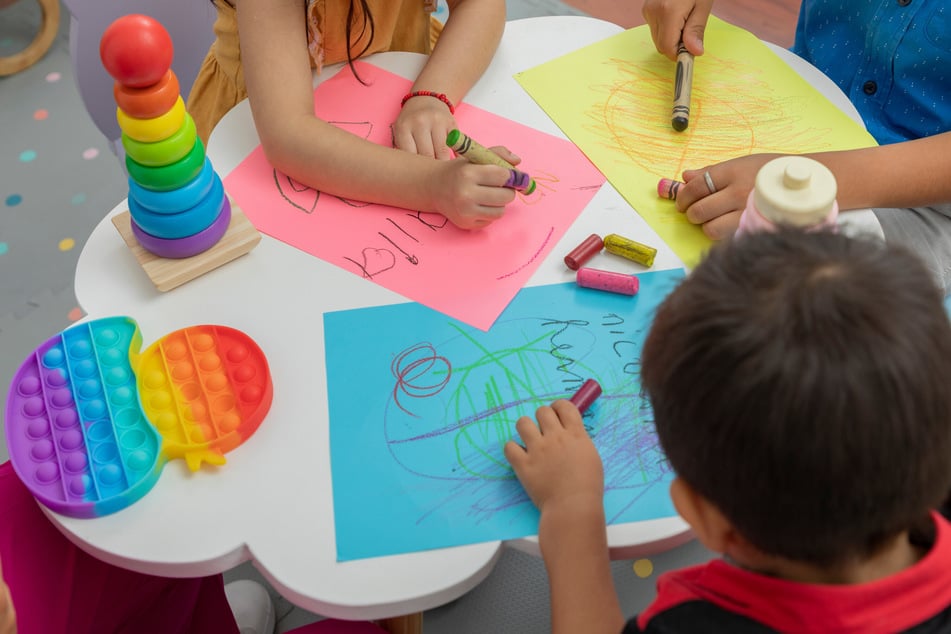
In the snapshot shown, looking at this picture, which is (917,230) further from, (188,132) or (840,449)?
(188,132)

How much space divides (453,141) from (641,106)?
0.26m

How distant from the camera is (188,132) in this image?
2.43 feet

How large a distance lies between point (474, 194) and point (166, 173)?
281mm

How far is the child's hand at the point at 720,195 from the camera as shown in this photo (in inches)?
32.5

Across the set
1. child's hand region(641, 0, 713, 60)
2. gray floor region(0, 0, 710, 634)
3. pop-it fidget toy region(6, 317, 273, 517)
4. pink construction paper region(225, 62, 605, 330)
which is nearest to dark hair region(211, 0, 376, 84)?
pink construction paper region(225, 62, 605, 330)

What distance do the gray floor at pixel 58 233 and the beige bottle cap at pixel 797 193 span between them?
0.69 m

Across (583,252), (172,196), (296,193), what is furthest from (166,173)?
(583,252)

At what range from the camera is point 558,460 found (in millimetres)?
652

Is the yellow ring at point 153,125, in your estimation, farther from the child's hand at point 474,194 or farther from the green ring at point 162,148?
the child's hand at point 474,194

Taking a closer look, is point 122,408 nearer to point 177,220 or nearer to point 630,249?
point 177,220

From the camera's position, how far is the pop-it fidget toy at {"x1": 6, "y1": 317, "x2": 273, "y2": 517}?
2.12ft

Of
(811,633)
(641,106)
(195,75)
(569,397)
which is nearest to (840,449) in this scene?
(811,633)

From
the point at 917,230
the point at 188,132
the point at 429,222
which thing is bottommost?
the point at 917,230

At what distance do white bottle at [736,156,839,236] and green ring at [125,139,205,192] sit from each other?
48cm
